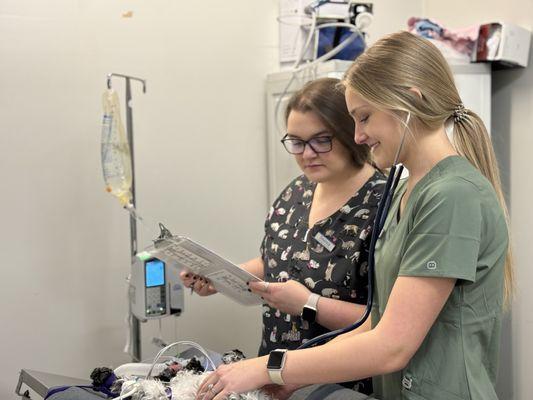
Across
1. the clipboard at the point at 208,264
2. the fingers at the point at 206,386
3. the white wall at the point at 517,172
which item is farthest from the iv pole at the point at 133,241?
the white wall at the point at 517,172

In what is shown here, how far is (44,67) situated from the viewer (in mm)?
2275

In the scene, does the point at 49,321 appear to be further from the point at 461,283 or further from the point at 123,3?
the point at 461,283

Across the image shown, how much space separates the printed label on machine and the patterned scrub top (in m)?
0.11

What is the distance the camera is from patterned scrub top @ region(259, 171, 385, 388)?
1.64 meters

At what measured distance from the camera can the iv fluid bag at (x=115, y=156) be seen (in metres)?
2.18

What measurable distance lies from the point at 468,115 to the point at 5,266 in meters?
1.66

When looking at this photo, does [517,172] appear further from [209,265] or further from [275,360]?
[275,360]

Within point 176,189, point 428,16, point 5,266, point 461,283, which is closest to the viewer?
point 461,283

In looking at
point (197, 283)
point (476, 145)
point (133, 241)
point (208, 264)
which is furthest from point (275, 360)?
point (133, 241)

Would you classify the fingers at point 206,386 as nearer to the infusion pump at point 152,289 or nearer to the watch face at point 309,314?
the watch face at point 309,314

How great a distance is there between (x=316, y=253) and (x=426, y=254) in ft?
1.82

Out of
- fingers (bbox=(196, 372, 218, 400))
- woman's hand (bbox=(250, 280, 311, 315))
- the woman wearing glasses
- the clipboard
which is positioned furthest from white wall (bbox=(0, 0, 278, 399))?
fingers (bbox=(196, 372, 218, 400))

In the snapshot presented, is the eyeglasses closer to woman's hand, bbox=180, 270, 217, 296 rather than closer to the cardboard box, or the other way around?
woman's hand, bbox=180, 270, 217, 296

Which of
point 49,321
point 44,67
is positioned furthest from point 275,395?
point 44,67
